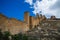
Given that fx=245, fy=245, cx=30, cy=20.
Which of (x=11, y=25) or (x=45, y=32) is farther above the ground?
(x=11, y=25)

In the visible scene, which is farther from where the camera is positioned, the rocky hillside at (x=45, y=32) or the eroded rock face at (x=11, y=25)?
the rocky hillside at (x=45, y=32)

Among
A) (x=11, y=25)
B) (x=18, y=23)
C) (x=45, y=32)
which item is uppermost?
(x=18, y=23)

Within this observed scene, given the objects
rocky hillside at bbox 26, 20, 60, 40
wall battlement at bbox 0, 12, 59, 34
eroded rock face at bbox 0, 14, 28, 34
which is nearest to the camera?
eroded rock face at bbox 0, 14, 28, 34

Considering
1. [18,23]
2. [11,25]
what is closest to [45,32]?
[18,23]

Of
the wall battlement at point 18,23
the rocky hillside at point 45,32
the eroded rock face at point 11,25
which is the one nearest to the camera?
the eroded rock face at point 11,25

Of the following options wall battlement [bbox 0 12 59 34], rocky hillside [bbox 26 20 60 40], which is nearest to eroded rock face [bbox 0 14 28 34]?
wall battlement [bbox 0 12 59 34]

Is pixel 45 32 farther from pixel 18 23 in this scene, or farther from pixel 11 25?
pixel 11 25

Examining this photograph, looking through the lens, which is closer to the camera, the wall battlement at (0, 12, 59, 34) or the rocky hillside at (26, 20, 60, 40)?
the wall battlement at (0, 12, 59, 34)

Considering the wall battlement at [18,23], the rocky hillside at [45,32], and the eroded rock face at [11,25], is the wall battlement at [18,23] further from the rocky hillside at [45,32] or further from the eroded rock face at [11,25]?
the rocky hillside at [45,32]

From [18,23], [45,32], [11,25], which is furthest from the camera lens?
[45,32]

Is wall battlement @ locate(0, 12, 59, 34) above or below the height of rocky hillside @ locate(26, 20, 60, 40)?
above

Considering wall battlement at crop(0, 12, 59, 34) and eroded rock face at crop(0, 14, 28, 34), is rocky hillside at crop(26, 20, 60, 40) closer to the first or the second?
wall battlement at crop(0, 12, 59, 34)

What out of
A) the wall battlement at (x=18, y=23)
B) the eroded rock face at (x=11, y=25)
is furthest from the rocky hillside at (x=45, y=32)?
the eroded rock face at (x=11, y=25)

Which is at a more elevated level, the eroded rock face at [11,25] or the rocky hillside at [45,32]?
the eroded rock face at [11,25]
